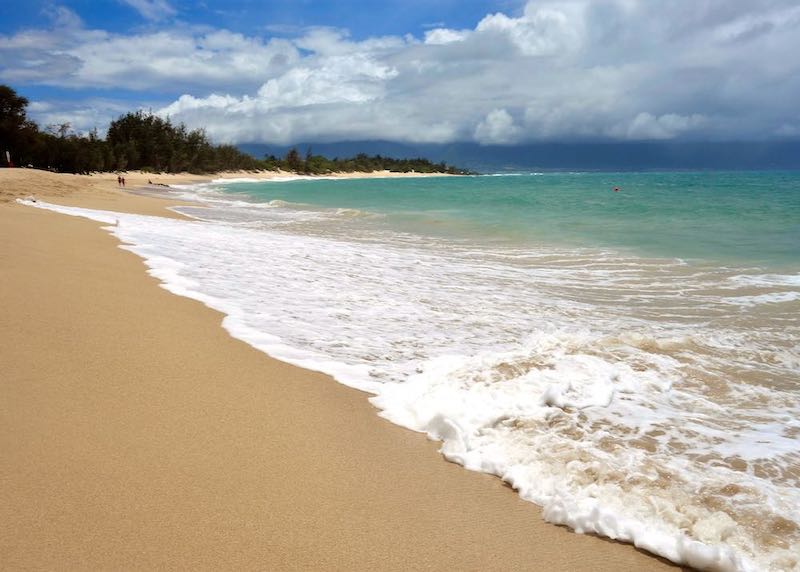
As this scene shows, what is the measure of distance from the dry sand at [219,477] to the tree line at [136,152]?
174 ft

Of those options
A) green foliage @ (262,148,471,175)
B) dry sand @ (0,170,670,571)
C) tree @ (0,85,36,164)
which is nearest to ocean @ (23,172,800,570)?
dry sand @ (0,170,670,571)

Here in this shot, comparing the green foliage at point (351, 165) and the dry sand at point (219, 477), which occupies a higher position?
the green foliage at point (351, 165)

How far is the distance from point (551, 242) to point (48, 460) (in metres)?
13.1

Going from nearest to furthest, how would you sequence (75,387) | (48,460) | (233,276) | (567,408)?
1. (48,460)
2. (75,387)
3. (567,408)
4. (233,276)

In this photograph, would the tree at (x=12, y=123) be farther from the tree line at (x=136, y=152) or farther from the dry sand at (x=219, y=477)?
the dry sand at (x=219, y=477)

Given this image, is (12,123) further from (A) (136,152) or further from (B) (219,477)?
(B) (219,477)

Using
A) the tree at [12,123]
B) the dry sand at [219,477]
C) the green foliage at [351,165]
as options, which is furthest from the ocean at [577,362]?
the green foliage at [351,165]

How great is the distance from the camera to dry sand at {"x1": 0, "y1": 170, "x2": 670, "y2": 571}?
205 cm

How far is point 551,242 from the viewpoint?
1423 cm

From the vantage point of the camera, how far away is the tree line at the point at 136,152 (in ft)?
155

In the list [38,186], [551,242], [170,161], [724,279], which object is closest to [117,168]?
[170,161]

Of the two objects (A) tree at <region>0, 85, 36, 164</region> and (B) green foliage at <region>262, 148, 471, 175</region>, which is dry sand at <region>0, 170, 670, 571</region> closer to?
(A) tree at <region>0, 85, 36, 164</region>

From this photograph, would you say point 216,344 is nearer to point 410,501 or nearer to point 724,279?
point 410,501

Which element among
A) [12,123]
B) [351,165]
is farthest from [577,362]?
[351,165]
